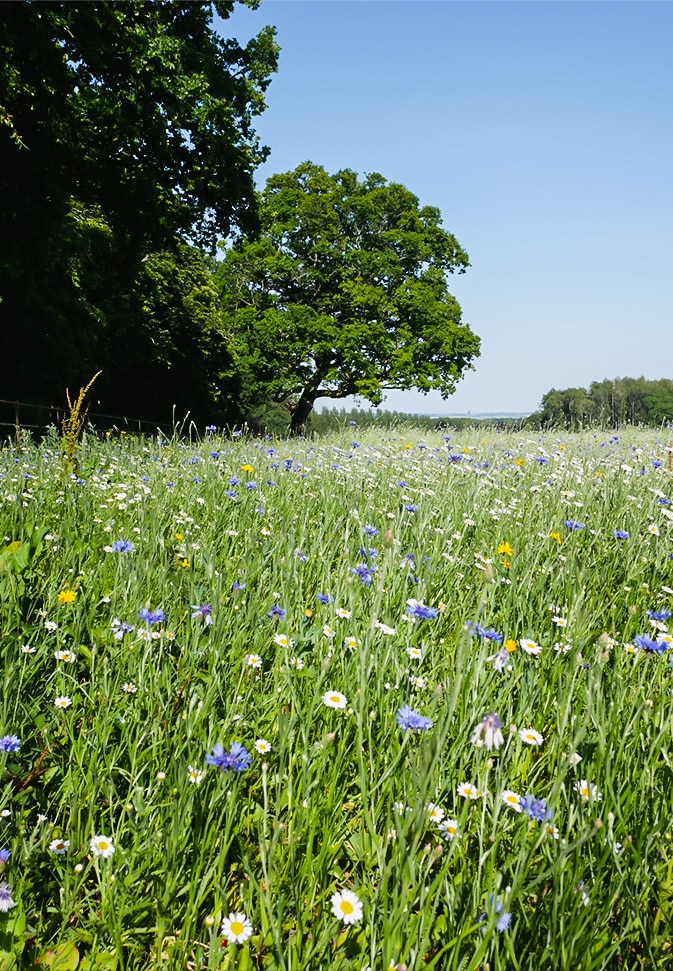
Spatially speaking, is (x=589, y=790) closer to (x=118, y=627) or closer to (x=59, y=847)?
(x=59, y=847)

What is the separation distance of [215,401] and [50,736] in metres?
29.4

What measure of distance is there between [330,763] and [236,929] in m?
0.59

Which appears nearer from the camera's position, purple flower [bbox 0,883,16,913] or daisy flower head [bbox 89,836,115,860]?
purple flower [bbox 0,883,16,913]

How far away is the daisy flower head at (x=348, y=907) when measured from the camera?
1182mm

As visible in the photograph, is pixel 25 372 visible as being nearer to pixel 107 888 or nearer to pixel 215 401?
pixel 215 401

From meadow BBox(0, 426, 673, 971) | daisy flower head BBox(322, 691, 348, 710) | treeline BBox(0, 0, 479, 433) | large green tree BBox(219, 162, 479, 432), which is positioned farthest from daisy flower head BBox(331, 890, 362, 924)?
large green tree BBox(219, 162, 479, 432)

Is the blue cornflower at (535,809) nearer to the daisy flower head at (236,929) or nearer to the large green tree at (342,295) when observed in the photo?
the daisy flower head at (236,929)

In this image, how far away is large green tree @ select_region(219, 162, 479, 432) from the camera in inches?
1145

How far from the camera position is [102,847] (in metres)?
1.37

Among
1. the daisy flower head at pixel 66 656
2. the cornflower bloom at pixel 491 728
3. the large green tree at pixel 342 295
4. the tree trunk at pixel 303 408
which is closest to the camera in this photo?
the cornflower bloom at pixel 491 728

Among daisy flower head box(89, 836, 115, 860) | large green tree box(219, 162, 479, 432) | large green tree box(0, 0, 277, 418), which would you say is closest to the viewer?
daisy flower head box(89, 836, 115, 860)

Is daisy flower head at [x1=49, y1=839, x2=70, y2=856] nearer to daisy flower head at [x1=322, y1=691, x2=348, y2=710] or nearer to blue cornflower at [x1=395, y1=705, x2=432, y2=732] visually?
daisy flower head at [x1=322, y1=691, x2=348, y2=710]

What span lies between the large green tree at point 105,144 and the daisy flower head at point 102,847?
40.6ft

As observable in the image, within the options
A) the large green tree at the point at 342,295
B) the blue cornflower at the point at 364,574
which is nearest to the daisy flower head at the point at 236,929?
the blue cornflower at the point at 364,574
